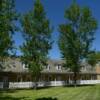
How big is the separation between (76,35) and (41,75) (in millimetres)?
14579

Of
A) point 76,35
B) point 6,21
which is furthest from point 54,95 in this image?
point 76,35

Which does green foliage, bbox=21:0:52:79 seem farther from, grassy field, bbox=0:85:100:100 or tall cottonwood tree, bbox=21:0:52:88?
grassy field, bbox=0:85:100:100

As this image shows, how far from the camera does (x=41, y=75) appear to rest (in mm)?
60594

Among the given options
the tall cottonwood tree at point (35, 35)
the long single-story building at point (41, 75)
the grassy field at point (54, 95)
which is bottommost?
the grassy field at point (54, 95)

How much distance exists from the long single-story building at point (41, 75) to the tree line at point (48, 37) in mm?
3025

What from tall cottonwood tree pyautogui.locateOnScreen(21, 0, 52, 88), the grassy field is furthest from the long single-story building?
the grassy field

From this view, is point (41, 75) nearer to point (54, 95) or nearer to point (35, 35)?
point (35, 35)

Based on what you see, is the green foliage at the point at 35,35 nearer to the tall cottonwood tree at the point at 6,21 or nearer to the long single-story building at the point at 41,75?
the long single-story building at the point at 41,75

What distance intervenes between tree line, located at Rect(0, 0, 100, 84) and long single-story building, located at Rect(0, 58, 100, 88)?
9.93 ft

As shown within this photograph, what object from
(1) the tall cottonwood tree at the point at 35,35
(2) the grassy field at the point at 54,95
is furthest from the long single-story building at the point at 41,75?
(2) the grassy field at the point at 54,95

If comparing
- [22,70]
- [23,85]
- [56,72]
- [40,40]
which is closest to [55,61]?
[56,72]

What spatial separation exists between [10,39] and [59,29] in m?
23.6

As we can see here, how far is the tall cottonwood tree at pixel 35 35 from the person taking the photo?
45.2 m

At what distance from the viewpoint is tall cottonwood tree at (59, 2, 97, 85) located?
1988 inches
